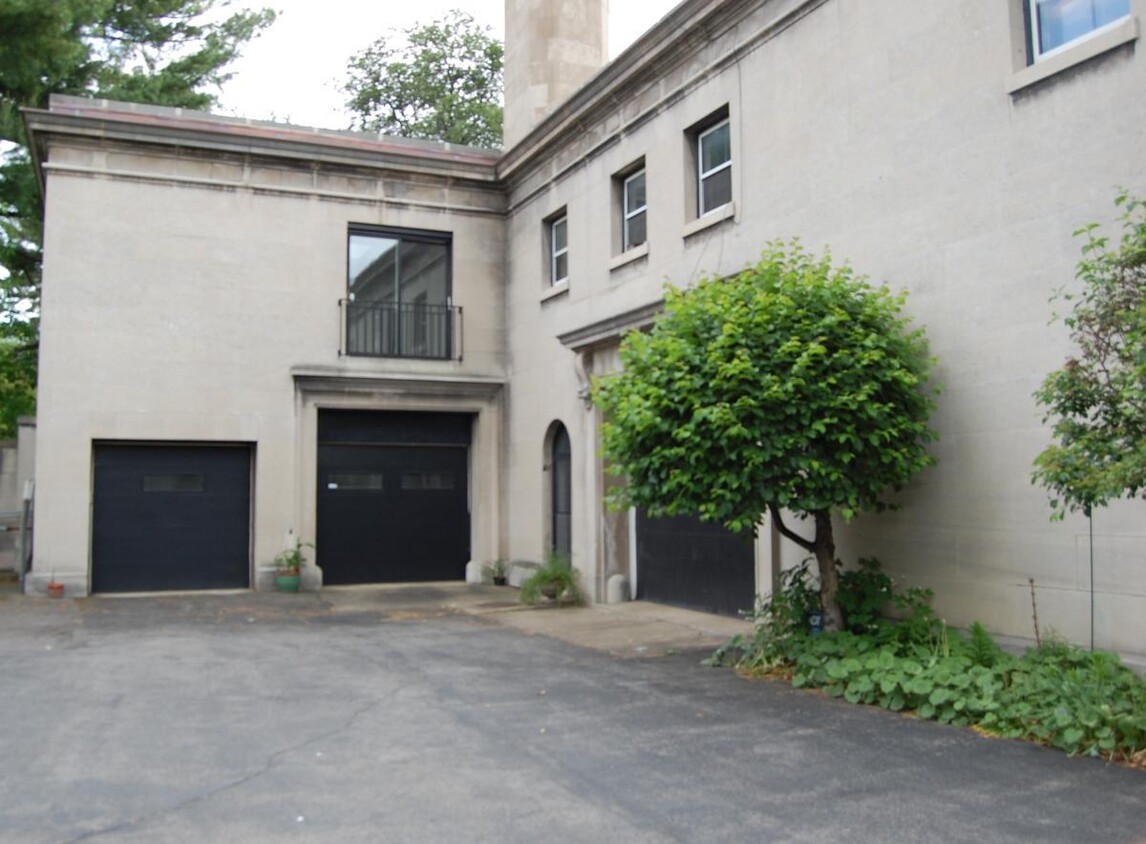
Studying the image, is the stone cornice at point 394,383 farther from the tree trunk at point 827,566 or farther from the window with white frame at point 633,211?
the tree trunk at point 827,566

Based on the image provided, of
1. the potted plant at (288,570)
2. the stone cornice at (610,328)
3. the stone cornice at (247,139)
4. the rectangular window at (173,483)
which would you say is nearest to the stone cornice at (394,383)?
the rectangular window at (173,483)

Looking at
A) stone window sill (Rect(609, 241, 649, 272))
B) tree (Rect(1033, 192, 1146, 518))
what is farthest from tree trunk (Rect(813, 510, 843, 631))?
stone window sill (Rect(609, 241, 649, 272))

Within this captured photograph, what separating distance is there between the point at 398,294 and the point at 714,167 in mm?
7378

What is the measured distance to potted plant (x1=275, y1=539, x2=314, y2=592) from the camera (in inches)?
676

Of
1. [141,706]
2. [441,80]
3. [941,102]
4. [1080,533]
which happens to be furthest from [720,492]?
[441,80]

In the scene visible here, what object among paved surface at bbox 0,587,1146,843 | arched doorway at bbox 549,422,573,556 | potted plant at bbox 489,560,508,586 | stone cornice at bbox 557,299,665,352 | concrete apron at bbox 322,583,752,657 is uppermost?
stone cornice at bbox 557,299,665,352

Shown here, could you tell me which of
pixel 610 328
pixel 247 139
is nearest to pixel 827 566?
pixel 610 328

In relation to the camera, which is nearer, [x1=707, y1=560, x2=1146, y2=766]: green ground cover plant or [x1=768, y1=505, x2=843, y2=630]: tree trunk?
[x1=707, y1=560, x2=1146, y2=766]: green ground cover plant

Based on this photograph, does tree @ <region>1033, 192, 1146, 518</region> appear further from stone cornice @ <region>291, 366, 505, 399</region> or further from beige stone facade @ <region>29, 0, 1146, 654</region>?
stone cornice @ <region>291, 366, 505, 399</region>

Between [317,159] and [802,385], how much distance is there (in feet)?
39.0

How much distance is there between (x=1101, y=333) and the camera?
6.90 metres

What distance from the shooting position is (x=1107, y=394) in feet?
22.1

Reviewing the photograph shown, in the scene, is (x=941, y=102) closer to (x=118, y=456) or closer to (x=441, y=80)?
(x=118, y=456)

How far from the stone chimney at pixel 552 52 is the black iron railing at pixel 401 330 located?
153 inches
